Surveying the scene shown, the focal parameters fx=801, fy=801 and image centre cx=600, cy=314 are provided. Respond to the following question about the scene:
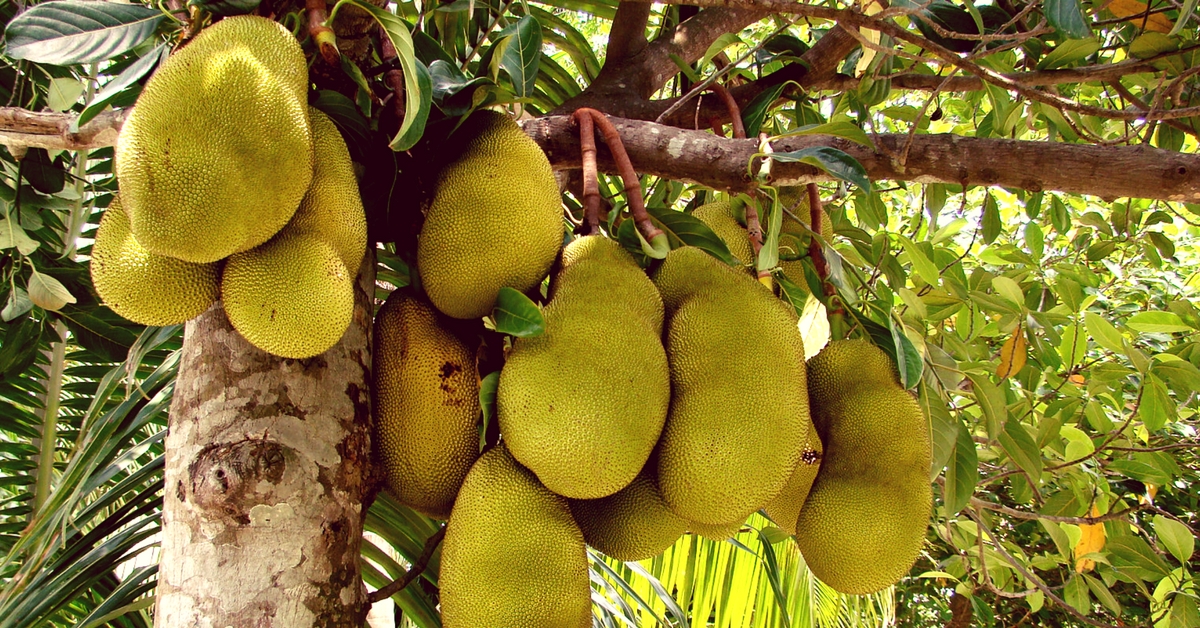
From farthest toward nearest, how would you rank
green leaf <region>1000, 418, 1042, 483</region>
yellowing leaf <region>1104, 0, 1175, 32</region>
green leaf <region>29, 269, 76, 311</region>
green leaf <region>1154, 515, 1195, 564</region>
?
green leaf <region>1154, 515, 1195, 564</region>, yellowing leaf <region>1104, 0, 1175, 32</region>, green leaf <region>29, 269, 76, 311</region>, green leaf <region>1000, 418, 1042, 483</region>

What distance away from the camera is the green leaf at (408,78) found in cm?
80

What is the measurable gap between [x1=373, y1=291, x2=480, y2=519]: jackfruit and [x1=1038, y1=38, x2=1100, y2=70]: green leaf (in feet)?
3.64

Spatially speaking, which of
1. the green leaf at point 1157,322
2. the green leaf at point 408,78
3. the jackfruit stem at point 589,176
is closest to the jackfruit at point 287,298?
the green leaf at point 408,78

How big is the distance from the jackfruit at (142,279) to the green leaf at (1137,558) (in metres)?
1.95

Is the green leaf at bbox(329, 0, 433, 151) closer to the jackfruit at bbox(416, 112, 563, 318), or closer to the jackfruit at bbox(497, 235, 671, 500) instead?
the jackfruit at bbox(416, 112, 563, 318)

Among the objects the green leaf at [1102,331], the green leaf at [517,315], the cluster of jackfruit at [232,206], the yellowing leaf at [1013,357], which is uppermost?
the cluster of jackfruit at [232,206]

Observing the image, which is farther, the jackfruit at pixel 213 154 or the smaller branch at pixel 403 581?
the smaller branch at pixel 403 581

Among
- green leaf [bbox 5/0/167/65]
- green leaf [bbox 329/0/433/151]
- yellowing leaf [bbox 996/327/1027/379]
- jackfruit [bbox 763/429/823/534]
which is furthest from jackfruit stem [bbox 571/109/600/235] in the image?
yellowing leaf [bbox 996/327/1027/379]

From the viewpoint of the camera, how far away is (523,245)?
91 centimetres

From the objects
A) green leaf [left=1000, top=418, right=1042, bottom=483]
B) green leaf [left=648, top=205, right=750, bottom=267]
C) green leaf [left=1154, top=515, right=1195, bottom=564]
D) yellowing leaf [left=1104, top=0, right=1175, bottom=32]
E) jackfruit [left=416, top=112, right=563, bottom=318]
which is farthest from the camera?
green leaf [left=1154, top=515, right=1195, bottom=564]

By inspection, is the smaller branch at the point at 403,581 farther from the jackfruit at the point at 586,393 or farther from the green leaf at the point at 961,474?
the green leaf at the point at 961,474

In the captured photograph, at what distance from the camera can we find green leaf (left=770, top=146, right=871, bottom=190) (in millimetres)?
945

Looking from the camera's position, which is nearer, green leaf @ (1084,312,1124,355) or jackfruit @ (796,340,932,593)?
jackfruit @ (796,340,932,593)

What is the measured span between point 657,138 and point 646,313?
28cm
